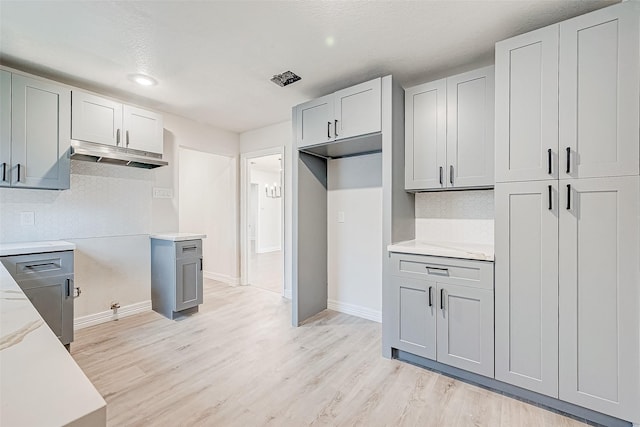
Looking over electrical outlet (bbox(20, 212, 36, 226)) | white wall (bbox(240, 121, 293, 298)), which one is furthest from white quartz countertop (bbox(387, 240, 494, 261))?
electrical outlet (bbox(20, 212, 36, 226))

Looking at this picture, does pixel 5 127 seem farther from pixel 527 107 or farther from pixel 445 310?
pixel 527 107

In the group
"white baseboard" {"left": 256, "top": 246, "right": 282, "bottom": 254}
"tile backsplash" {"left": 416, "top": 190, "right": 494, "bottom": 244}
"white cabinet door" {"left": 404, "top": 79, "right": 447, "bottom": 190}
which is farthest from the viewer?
"white baseboard" {"left": 256, "top": 246, "right": 282, "bottom": 254}

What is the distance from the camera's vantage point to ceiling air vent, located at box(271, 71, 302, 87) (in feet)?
8.75

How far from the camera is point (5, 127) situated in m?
2.35

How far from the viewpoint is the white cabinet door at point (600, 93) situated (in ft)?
5.25

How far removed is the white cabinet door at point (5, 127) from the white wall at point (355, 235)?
112 inches

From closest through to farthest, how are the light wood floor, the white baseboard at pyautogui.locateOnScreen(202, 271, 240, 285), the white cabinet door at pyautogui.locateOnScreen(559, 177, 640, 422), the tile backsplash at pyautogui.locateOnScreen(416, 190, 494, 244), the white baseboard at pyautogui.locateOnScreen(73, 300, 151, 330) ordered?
1. the white cabinet door at pyautogui.locateOnScreen(559, 177, 640, 422)
2. the light wood floor
3. the tile backsplash at pyautogui.locateOnScreen(416, 190, 494, 244)
4. the white baseboard at pyautogui.locateOnScreen(73, 300, 151, 330)
5. the white baseboard at pyautogui.locateOnScreen(202, 271, 240, 285)

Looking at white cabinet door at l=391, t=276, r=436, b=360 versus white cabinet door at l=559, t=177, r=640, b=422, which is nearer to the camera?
white cabinet door at l=559, t=177, r=640, b=422

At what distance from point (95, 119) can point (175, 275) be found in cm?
171

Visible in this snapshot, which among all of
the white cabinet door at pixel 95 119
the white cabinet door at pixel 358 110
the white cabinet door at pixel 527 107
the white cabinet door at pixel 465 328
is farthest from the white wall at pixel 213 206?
the white cabinet door at pixel 527 107

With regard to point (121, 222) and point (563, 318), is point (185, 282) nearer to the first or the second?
point (121, 222)

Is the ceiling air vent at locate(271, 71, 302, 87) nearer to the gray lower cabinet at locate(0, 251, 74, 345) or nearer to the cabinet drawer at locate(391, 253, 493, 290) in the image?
the cabinet drawer at locate(391, 253, 493, 290)

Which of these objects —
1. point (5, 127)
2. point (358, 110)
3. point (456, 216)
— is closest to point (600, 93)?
point (456, 216)

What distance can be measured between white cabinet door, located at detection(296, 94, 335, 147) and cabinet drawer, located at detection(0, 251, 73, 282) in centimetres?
226
